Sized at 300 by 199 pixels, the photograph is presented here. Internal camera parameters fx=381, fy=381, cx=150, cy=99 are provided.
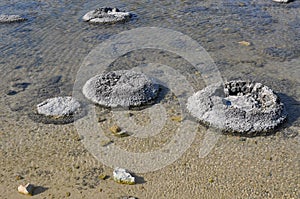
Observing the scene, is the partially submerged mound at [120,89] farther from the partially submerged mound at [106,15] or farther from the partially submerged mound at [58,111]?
the partially submerged mound at [106,15]

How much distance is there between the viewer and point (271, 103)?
4391mm

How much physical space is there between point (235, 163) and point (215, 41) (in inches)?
116

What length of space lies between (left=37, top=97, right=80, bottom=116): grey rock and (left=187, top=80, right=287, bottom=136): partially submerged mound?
140cm

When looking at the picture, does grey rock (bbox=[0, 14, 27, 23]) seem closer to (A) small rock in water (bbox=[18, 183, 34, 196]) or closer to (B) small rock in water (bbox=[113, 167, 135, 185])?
(A) small rock in water (bbox=[18, 183, 34, 196])

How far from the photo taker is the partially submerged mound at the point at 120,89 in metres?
4.61

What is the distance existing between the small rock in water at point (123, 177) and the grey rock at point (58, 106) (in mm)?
1192

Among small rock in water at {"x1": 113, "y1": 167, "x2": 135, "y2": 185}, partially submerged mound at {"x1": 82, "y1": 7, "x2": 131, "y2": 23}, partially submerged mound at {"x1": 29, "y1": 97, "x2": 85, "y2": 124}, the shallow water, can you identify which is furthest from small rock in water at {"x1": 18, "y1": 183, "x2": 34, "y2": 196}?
partially submerged mound at {"x1": 82, "y1": 7, "x2": 131, "y2": 23}

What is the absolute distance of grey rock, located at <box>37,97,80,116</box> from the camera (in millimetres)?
4500

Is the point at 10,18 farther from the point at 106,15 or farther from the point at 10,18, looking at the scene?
the point at 106,15

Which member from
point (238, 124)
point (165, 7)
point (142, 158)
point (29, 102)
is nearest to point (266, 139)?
point (238, 124)

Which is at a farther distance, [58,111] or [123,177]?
[58,111]

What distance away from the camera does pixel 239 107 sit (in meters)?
4.42

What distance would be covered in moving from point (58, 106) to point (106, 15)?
3072 mm

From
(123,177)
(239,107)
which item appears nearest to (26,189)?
(123,177)
